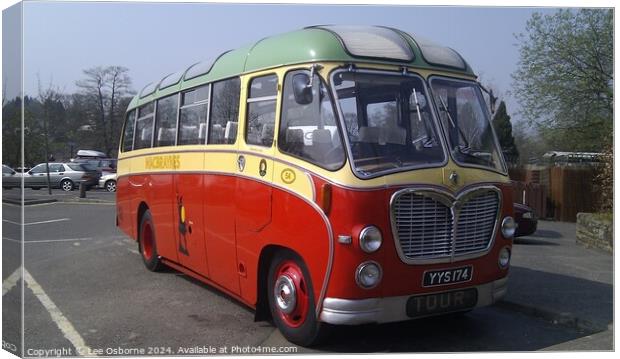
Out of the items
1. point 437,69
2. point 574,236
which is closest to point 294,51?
point 437,69

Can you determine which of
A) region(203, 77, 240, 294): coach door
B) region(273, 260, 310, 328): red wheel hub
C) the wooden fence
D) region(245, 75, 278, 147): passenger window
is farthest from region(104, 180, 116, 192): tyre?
the wooden fence

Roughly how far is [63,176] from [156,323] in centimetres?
186

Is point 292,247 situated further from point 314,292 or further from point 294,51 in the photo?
point 294,51

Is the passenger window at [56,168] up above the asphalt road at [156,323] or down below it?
above

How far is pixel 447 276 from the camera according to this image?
5379mm

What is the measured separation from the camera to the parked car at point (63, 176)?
5875mm

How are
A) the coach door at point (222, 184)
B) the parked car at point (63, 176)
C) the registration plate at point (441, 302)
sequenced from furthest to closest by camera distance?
1. the coach door at point (222, 184)
2. the parked car at point (63, 176)
3. the registration plate at point (441, 302)

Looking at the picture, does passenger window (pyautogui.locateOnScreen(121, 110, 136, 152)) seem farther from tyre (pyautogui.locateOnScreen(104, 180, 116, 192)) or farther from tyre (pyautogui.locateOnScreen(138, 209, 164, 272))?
tyre (pyautogui.locateOnScreen(138, 209, 164, 272))

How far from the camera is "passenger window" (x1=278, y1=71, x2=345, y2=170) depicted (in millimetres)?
5133

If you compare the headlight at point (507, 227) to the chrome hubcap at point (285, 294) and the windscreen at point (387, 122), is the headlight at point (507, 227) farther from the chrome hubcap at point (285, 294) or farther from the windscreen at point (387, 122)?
the chrome hubcap at point (285, 294)

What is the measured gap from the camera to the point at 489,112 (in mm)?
6180

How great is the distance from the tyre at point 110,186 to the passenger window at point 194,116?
6.93 ft

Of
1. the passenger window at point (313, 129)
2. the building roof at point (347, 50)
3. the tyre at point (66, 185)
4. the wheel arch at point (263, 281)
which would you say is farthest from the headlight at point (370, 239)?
the tyre at point (66, 185)

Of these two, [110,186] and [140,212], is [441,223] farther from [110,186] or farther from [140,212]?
[110,186]
